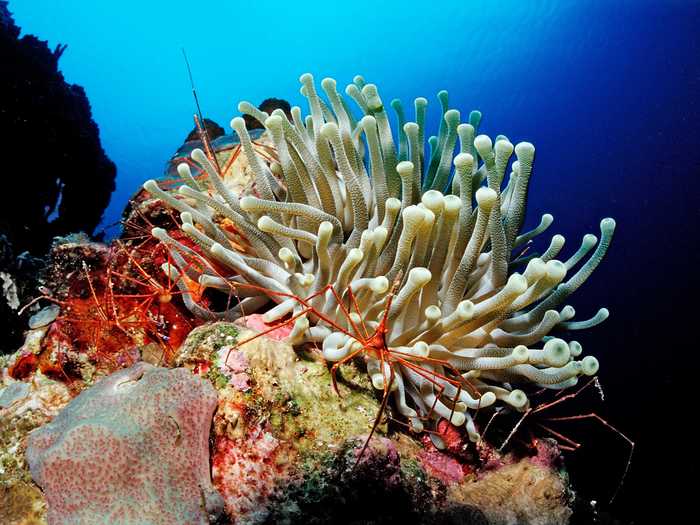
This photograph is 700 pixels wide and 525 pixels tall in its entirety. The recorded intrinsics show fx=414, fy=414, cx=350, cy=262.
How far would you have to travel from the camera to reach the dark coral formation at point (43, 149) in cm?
684

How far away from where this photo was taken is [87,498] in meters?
1.24

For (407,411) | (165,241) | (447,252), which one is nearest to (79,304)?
(165,241)

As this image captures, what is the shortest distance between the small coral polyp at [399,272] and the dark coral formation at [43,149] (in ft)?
19.9

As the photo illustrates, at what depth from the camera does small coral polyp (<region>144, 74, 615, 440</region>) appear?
1.71m

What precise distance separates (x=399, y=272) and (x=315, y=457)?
0.87m

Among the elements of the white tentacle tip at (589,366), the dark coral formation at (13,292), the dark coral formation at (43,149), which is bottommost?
the white tentacle tip at (589,366)

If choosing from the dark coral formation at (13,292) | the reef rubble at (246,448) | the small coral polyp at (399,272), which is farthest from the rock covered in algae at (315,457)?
the dark coral formation at (13,292)

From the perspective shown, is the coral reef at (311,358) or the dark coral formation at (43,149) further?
the dark coral formation at (43,149)

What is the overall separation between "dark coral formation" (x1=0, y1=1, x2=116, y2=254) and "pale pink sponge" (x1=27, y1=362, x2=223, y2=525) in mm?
6332

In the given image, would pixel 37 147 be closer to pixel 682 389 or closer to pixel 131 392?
pixel 131 392

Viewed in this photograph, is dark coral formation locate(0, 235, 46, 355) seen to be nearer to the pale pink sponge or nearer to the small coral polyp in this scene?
the small coral polyp

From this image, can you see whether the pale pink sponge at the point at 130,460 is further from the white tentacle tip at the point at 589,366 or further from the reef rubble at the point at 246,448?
the white tentacle tip at the point at 589,366

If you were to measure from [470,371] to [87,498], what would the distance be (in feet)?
4.91

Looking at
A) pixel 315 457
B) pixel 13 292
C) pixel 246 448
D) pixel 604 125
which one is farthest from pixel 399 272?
pixel 604 125
